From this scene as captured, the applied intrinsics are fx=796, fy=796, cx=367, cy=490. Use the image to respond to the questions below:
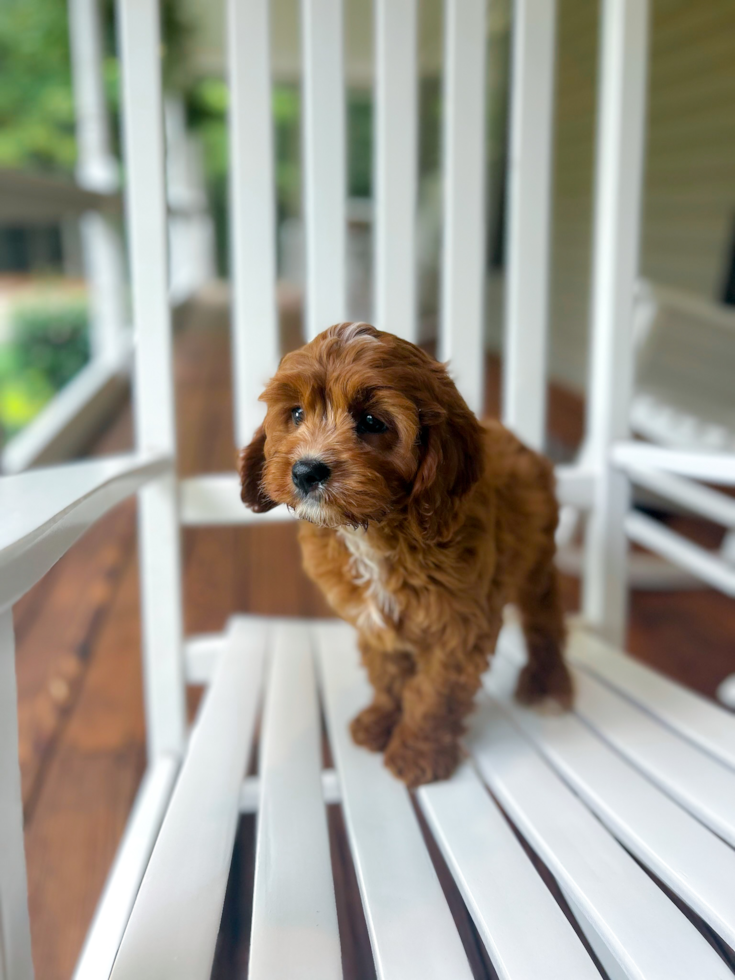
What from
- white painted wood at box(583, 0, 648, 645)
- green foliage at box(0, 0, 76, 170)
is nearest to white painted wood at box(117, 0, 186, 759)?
white painted wood at box(583, 0, 648, 645)

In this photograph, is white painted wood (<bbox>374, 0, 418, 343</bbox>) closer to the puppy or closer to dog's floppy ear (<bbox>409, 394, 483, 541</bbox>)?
the puppy

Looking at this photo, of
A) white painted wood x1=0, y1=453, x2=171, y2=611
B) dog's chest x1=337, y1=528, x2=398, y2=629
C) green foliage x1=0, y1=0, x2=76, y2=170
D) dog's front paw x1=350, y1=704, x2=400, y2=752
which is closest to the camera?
white painted wood x1=0, y1=453, x2=171, y2=611

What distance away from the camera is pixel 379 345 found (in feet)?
1.79

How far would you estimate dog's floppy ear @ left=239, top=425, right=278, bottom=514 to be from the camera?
642 millimetres

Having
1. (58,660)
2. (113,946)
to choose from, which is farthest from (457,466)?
(58,660)

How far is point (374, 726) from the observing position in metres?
0.77

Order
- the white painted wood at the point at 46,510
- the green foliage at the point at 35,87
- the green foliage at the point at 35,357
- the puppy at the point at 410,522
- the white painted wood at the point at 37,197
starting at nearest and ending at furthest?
the white painted wood at the point at 46,510 → the puppy at the point at 410,522 → the white painted wood at the point at 37,197 → the green foliage at the point at 35,357 → the green foliage at the point at 35,87

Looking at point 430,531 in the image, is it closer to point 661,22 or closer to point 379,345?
point 379,345

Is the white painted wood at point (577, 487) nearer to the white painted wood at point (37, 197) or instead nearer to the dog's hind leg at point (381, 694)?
the dog's hind leg at point (381, 694)

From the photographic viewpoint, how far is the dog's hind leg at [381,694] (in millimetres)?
767

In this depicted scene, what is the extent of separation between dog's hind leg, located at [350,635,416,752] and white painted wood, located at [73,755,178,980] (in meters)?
0.20

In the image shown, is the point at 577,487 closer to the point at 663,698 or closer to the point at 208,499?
the point at 663,698

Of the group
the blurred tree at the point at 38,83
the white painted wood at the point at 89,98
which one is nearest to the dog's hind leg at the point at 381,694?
the blurred tree at the point at 38,83

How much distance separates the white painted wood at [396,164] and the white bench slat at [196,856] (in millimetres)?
486
